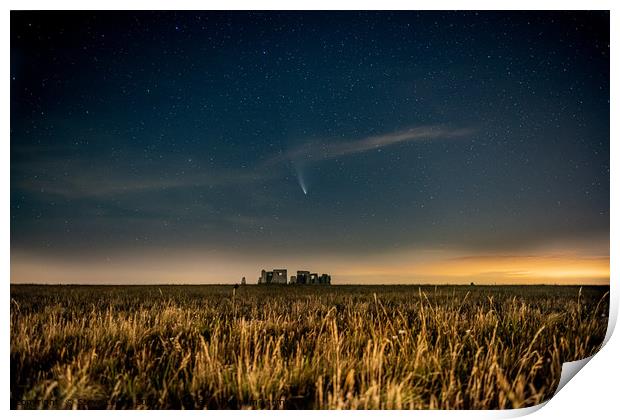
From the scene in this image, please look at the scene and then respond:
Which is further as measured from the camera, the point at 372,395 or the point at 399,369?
the point at 399,369

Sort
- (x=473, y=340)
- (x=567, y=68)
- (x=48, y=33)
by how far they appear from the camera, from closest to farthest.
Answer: (x=473, y=340) → (x=48, y=33) → (x=567, y=68)

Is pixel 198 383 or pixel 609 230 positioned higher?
pixel 609 230
